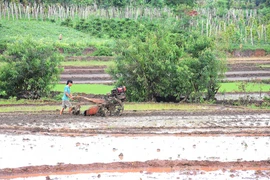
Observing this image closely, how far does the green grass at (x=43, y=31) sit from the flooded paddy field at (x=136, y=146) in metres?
33.8

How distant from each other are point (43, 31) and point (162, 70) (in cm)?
3246

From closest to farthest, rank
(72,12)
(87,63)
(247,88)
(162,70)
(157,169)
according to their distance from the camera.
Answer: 1. (157,169)
2. (162,70)
3. (247,88)
4. (87,63)
5. (72,12)

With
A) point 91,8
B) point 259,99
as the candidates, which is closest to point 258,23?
point 91,8

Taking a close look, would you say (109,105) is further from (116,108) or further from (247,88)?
(247,88)

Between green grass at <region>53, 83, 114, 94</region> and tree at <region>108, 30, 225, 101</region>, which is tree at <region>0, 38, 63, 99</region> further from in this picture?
tree at <region>108, 30, 225, 101</region>

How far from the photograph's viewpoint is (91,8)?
72.1m

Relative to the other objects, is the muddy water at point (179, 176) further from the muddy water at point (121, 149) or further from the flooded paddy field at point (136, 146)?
the muddy water at point (121, 149)

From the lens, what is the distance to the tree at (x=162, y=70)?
28.1 meters

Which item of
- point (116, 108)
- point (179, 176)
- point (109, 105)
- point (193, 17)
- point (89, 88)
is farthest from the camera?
point (193, 17)

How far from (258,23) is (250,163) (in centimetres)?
5761

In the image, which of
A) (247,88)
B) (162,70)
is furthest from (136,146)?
(247,88)

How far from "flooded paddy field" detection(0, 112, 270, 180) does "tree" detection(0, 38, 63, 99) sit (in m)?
5.73

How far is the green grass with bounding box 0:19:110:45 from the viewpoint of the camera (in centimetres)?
5562

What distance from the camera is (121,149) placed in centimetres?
1573
